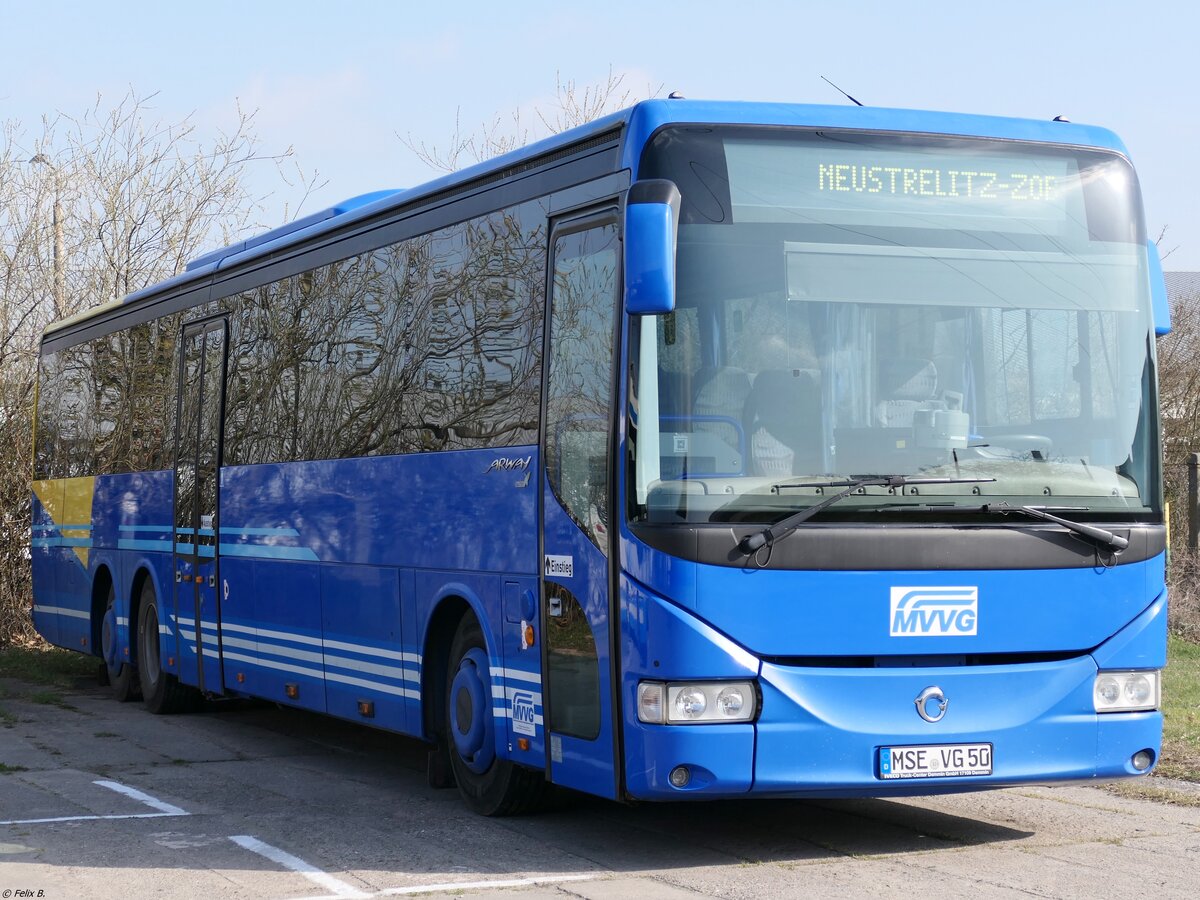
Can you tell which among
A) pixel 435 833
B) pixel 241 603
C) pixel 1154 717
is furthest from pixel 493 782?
pixel 241 603

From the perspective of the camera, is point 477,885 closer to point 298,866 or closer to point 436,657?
point 298,866

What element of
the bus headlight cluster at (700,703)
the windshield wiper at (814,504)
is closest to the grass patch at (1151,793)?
the windshield wiper at (814,504)

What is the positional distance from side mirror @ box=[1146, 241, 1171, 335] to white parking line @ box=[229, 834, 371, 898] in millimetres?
4509

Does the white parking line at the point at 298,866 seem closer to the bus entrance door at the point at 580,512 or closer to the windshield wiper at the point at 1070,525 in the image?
the bus entrance door at the point at 580,512

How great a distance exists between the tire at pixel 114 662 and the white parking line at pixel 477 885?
9.25m

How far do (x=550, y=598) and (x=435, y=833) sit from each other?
4.85 ft

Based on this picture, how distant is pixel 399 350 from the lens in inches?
407

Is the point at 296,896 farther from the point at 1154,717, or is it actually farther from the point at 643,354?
the point at 1154,717

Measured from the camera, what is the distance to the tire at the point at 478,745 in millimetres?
8945

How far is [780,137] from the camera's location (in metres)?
7.73

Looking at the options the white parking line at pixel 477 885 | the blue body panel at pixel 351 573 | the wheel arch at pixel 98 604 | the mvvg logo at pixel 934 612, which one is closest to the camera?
the white parking line at pixel 477 885

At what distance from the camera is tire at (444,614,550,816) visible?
8.95 m

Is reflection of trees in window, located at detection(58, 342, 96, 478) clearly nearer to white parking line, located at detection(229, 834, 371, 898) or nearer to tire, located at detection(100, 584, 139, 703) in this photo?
tire, located at detection(100, 584, 139, 703)

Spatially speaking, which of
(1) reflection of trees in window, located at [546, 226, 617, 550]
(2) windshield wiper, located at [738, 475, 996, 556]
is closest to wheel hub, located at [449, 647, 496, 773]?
(1) reflection of trees in window, located at [546, 226, 617, 550]
